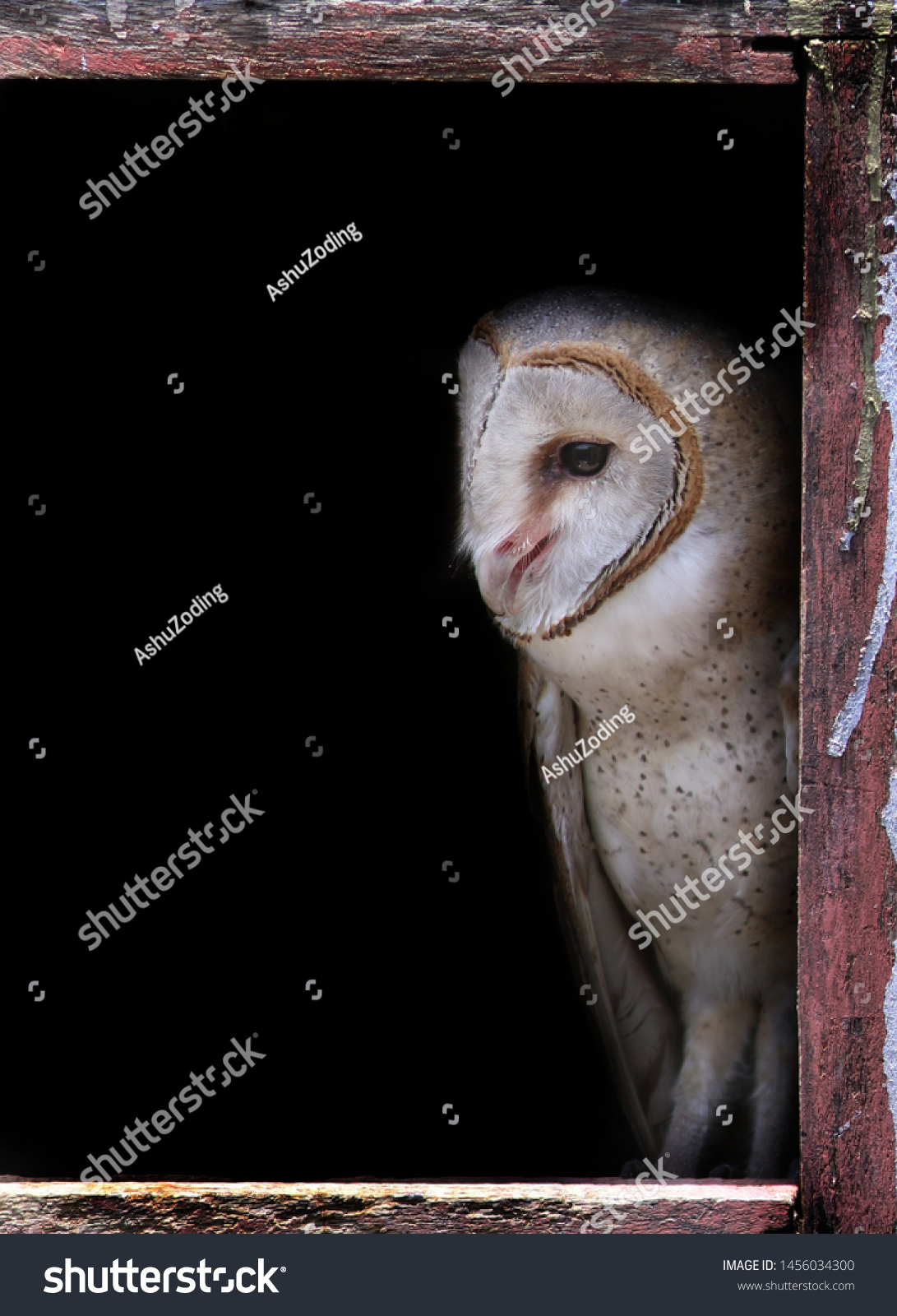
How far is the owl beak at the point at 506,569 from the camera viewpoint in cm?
→ 167

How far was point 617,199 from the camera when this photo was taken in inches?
74.8

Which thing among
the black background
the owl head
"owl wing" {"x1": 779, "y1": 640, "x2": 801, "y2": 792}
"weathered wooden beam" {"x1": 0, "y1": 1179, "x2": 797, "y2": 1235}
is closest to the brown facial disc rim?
the owl head

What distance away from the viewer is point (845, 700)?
1.24 metres

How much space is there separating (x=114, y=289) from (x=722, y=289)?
924 mm

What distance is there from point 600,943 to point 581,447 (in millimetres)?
758

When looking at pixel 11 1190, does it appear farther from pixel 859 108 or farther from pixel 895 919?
pixel 859 108

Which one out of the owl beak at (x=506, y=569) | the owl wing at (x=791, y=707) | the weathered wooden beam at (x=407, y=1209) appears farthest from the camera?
the owl beak at (x=506, y=569)

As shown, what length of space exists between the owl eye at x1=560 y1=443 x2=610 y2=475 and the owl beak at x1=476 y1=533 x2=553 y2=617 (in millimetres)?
90

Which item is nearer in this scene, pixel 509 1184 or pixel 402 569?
pixel 509 1184

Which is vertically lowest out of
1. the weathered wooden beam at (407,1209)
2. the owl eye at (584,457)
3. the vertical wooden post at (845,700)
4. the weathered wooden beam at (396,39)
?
the weathered wooden beam at (407,1209)

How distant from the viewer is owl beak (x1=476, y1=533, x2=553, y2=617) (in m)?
1.67

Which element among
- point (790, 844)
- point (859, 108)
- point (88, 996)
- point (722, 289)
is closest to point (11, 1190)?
point (88, 996)

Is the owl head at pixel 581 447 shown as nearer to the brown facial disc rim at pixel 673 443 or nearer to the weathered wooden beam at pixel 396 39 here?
the brown facial disc rim at pixel 673 443

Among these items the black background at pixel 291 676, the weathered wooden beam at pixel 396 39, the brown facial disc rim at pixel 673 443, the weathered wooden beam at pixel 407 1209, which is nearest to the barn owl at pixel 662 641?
the brown facial disc rim at pixel 673 443
